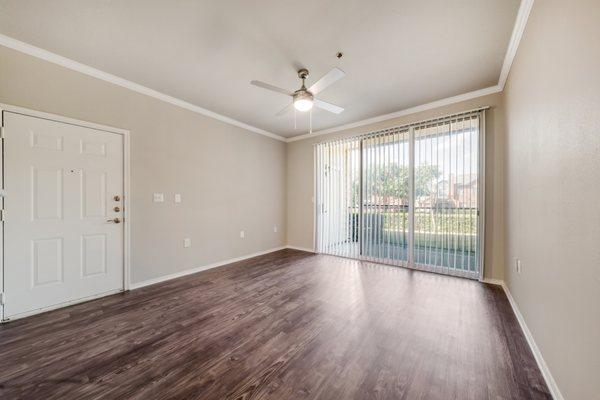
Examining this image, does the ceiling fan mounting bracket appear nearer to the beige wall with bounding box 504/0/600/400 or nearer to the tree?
the beige wall with bounding box 504/0/600/400

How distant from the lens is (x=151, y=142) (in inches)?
129

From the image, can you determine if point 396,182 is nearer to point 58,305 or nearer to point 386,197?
point 386,197

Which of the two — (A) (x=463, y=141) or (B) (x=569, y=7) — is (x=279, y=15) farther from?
(A) (x=463, y=141)

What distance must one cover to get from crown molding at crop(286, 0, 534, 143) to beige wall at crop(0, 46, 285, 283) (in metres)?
1.63

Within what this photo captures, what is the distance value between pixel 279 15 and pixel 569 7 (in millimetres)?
1827

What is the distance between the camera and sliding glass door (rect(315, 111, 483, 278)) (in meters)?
3.37

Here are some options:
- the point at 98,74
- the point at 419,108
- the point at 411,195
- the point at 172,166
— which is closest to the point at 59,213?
the point at 172,166

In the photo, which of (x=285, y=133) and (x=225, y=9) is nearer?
(x=225, y=9)

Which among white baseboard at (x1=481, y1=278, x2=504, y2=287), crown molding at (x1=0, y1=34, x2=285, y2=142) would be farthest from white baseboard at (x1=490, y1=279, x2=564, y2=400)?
crown molding at (x1=0, y1=34, x2=285, y2=142)

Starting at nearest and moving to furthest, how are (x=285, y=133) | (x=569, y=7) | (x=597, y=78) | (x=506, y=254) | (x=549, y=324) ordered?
(x=597, y=78)
(x=569, y=7)
(x=549, y=324)
(x=506, y=254)
(x=285, y=133)

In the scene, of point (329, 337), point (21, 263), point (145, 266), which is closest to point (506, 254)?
point (329, 337)

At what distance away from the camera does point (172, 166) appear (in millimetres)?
3514

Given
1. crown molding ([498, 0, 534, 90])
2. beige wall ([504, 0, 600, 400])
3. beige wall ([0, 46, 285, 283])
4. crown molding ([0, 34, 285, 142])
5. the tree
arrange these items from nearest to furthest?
beige wall ([504, 0, 600, 400]) → crown molding ([498, 0, 534, 90]) → crown molding ([0, 34, 285, 142]) → beige wall ([0, 46, 285, 283]) → the tree

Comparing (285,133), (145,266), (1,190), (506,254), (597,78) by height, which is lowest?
(145,266)
